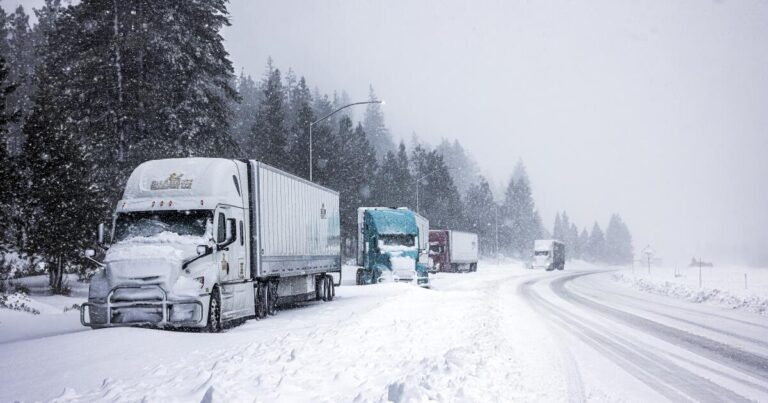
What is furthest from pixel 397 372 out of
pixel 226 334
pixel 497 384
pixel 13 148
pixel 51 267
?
pixel 13 148

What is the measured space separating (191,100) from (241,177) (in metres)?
14.3

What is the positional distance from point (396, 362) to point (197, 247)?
5.30m

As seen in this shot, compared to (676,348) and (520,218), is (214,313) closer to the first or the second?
(676,348)

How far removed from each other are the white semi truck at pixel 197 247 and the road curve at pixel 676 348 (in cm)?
737

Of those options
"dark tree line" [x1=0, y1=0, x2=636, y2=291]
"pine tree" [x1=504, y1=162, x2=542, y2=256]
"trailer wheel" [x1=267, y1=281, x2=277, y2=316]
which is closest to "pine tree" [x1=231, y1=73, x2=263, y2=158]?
"dark tree line" [x1=0, y1=0, x2=636, y2=291]

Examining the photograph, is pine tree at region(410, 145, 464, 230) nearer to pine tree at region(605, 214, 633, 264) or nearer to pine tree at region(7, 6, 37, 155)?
pine tree at region(7, 6, 37, 155)

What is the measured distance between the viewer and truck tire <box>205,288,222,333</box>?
12325 millimetres

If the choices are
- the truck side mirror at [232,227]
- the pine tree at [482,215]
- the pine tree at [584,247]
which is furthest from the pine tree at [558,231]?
the truck side mirror at [232,227]

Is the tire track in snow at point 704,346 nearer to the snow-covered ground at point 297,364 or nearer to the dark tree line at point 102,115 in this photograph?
the snow-covered ground at point 297,364

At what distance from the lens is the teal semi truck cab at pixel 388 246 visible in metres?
27.5

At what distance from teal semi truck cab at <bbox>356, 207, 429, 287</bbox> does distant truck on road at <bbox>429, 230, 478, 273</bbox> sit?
21419 millimetres

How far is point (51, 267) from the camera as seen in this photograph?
74.9ft

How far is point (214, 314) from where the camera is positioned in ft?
41.1

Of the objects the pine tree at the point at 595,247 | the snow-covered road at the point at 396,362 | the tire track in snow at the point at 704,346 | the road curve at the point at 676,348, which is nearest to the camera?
the snow-covered road at the point at 396,362
